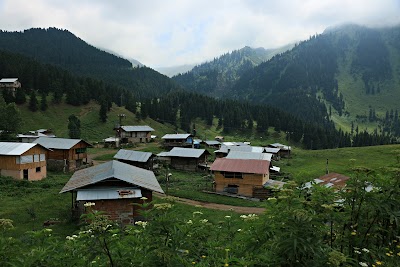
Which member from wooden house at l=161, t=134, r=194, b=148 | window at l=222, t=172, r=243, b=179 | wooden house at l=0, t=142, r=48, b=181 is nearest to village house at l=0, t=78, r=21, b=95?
wooden house at l=161, t=134, r=194, b=148

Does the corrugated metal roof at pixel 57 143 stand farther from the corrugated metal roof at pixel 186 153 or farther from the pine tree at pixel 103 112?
the pine tree at pixel 103 112

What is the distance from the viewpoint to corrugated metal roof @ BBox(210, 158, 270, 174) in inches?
1842

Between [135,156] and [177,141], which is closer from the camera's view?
[135,156]

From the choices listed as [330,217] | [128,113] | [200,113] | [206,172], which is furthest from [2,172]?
[200,113]

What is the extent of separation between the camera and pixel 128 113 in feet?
405

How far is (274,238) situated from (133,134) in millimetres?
96485

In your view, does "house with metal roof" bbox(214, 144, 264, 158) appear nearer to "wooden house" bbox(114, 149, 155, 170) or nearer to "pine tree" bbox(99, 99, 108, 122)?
"wooden house" bbox(114, 149, 155, 170)

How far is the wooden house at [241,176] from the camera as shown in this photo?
46438 mm

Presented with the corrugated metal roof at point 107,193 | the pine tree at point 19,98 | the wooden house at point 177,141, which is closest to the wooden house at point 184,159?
the wooden house at point 177,141

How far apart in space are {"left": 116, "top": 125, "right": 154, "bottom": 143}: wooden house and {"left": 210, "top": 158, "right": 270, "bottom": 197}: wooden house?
183 ft

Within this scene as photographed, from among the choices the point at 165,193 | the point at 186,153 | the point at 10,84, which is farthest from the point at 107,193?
the point at 10,84

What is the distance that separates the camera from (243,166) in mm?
48312

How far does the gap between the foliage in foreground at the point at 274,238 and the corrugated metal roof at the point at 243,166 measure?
38887mm

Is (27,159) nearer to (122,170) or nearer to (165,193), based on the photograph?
(165,193)
